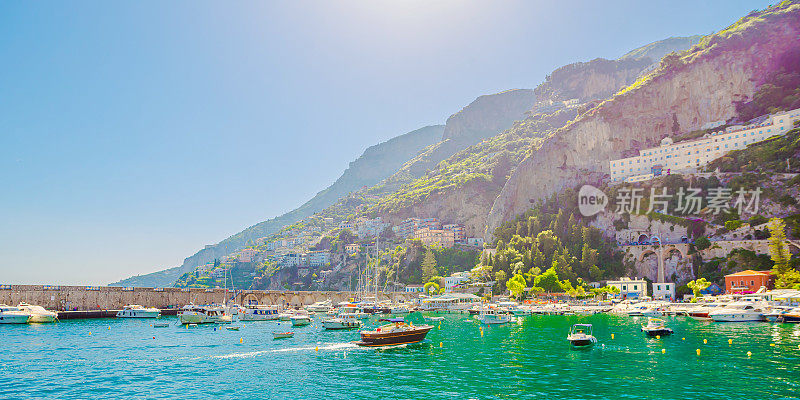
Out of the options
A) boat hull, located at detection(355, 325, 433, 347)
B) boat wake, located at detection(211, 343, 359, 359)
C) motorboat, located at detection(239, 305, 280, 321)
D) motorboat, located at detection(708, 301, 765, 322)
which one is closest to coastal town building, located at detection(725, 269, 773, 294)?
motorboat, located at detection(708, 301, 765, 322)

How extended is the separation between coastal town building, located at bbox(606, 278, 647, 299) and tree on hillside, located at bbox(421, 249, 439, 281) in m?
71.4

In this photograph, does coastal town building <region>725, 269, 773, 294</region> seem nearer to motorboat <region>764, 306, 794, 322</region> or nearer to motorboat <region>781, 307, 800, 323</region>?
motorboat <region>764, 306, 794, 322</region>

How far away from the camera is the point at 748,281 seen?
104 meters

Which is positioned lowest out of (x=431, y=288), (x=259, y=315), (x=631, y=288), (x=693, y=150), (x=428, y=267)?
(x=431, y=288)

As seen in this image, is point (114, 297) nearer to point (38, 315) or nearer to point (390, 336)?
point (38, 315)

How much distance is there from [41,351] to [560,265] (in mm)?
125491

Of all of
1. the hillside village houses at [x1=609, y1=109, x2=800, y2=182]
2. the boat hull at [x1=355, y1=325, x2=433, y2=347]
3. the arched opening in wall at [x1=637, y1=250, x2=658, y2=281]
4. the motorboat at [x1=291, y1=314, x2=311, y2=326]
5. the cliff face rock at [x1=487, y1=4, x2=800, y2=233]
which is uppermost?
the cliff face rock at [x1=487, y1=4, x2=800, y2=233]

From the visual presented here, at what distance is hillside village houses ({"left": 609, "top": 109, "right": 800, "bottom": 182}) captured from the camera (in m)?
142

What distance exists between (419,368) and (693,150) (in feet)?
486

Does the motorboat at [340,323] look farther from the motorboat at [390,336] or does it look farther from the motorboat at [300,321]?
the motorboat at [390,336]

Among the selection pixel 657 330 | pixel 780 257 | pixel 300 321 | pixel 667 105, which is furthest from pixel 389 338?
pixel 667 105

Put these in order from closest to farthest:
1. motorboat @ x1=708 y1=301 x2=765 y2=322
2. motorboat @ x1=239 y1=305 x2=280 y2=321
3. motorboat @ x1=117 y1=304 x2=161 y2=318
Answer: motorboat @ x1=708 y1=301 x2=765 y2=322
motorboat @ x1=239 y1=305 x2=280 y2=321
motorboat @ x1=117 y1=304 x2=161 y2=318

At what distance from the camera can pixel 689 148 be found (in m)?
155

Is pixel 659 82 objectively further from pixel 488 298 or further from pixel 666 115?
pixel 488 298
